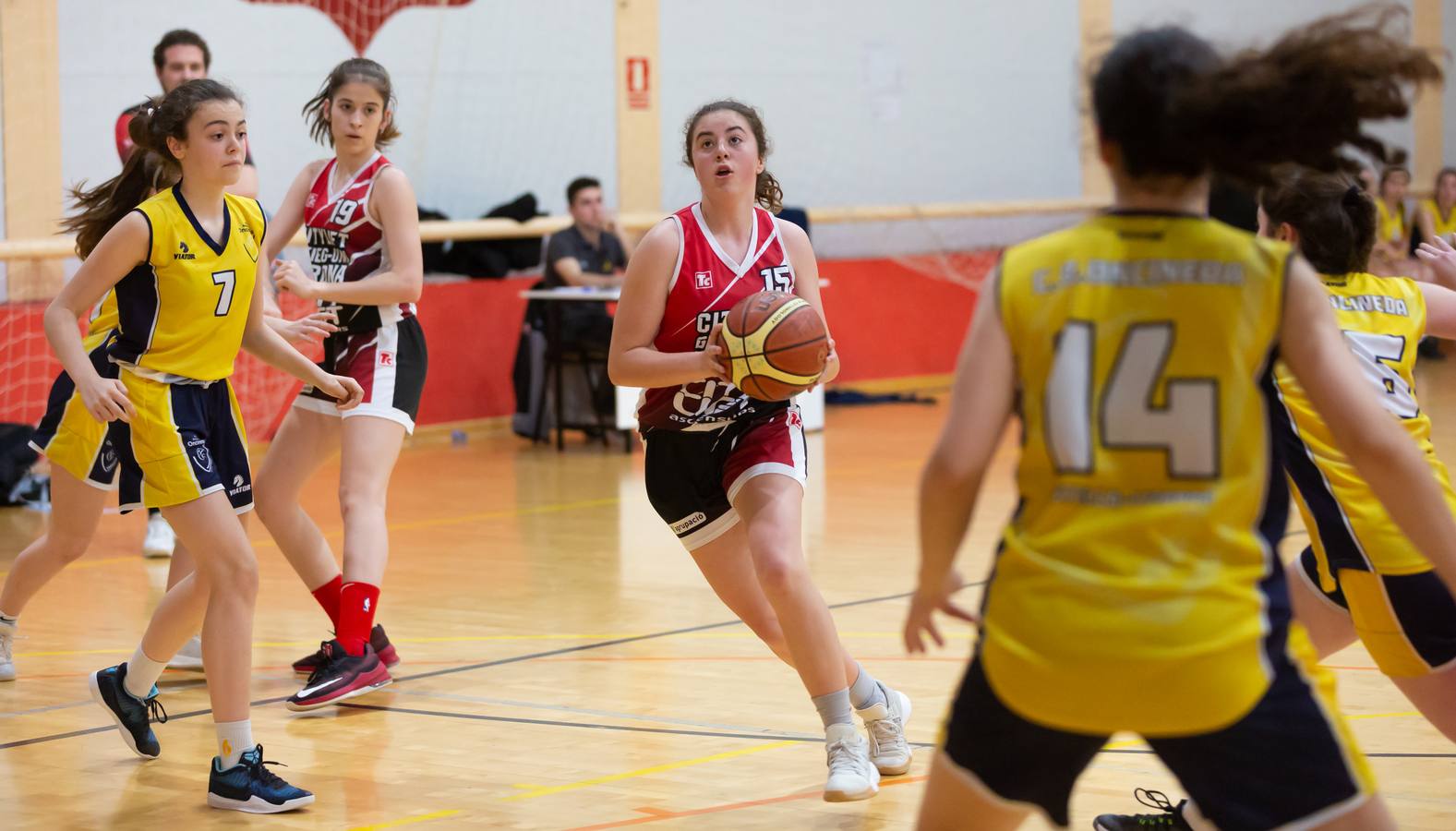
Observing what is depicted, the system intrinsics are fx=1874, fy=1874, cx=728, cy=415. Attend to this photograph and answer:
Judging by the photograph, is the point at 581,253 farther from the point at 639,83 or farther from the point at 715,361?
the point at 715,361

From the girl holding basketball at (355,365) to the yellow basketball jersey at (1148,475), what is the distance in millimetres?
3439

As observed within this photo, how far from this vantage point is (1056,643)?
7.89 ft

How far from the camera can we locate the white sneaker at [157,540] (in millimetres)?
8094

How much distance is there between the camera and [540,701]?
5.47 metres

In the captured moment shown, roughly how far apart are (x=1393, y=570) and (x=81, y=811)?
2.99 metres

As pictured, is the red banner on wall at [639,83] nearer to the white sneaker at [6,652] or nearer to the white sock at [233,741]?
the white sneaker at [6,652]

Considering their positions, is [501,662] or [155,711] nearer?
[155,711]

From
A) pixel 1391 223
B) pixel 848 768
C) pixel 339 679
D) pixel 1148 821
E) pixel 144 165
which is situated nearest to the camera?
pixel 1148 821

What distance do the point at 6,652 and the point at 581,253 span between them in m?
6.56

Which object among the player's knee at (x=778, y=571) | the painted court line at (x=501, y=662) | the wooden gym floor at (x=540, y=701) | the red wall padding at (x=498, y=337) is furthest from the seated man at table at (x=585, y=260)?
the player's knee at (x=778, y=571)

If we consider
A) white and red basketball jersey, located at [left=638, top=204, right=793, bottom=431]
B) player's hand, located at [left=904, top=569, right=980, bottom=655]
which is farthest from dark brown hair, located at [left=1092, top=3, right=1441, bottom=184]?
white and red basketball jersey, located at [left=638, top=204, right=793, bottom=431]

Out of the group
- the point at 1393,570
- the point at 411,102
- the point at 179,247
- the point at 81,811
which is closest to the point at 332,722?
the point at 81,811

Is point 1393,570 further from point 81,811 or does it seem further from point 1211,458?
point 81,811

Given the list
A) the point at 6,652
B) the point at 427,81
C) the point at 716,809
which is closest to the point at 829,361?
the point at 716,809
